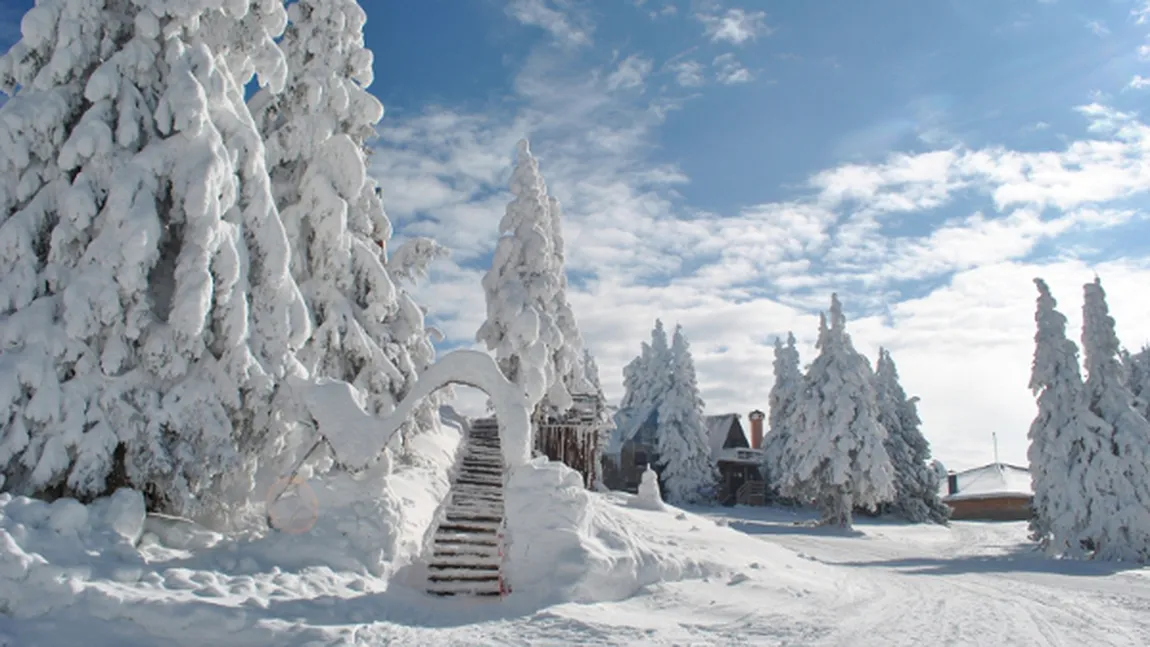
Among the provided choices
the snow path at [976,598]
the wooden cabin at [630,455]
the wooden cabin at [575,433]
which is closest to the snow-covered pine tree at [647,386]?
the wooden cabin at [630,455]

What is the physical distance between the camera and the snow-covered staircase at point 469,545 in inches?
455

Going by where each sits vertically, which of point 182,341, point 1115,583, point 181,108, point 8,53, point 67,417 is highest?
point 8,53

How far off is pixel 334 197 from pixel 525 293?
39.8ft

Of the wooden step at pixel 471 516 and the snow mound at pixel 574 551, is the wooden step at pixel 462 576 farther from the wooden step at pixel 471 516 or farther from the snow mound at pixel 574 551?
the wooden step at pixel 471 516

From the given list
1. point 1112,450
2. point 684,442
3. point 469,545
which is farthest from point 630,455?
point 469,545

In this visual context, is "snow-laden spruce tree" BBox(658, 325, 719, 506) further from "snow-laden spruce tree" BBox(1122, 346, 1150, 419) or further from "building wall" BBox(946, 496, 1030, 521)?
"snow-laden spruce tree" BBox(1122, 346, 1150, 419)

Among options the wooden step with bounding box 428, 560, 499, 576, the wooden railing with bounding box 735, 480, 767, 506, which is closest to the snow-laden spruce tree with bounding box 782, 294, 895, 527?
the wooden railing with bounding box 735, 480, 767, 506

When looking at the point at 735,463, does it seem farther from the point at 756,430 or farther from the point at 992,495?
the point at 992,495

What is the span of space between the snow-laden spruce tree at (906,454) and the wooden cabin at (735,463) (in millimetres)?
9389

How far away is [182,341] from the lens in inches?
426

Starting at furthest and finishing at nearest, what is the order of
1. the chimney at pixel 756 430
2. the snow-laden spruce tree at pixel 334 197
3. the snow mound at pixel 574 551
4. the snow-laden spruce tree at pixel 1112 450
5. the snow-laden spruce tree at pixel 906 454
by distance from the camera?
1. the chimney at pixel 756 430
2. the snow-laden spruce tree at pixel 906 454
3. the snow-laden spruce tree at pixel 1112 450
4. the snow-laden spruce tree at pixel 334 197
5. the snow mound at pixel 574 551

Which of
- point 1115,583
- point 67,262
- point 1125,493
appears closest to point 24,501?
point 67,262

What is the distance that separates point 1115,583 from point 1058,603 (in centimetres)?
638

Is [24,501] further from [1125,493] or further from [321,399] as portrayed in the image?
[1125,493]
